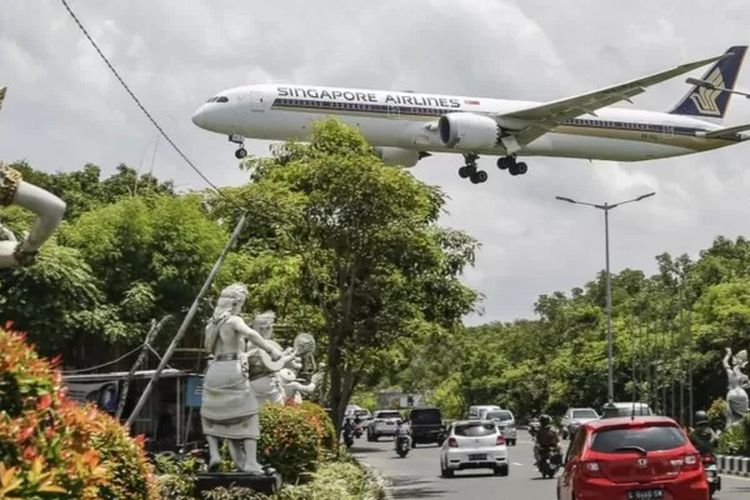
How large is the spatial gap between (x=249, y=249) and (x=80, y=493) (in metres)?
31.5

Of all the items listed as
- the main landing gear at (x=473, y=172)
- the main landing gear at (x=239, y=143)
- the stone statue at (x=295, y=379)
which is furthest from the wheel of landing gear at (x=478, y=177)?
the stone statue at (x=295, y=379)

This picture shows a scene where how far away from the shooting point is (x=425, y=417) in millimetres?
54219

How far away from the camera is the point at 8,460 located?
173 inches

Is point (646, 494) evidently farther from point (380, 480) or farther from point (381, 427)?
point (381, 427)

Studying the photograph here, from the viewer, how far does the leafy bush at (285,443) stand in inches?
604

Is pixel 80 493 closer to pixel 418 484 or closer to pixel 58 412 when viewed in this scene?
pixel 58 412

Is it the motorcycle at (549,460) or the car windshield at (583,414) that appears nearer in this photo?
the motorcycle at (549,460)

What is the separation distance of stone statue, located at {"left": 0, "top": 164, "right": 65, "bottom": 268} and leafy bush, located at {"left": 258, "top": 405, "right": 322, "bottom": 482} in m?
10.4

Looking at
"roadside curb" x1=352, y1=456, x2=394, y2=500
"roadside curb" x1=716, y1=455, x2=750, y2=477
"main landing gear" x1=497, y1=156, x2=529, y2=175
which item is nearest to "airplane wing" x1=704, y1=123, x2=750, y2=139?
"main landing gear" x1=497, y1=156, x2=529, y2=175

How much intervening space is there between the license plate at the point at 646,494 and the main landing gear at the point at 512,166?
3519 cm

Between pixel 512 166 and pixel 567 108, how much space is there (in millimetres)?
3092

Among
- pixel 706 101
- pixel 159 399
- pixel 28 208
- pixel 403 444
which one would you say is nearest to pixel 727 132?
pixel 706 101

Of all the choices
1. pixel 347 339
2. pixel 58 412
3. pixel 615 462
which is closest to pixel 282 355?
pixel 615 462

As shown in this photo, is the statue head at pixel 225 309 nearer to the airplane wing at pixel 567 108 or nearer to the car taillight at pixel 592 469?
the car taillight at pixel 592 469
